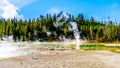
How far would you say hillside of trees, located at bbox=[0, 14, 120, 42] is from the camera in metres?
156

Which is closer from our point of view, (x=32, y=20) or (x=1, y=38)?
(x=1, y=38)

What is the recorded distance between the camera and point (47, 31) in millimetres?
166625

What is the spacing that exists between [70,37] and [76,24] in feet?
60.2

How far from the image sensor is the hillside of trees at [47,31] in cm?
15600

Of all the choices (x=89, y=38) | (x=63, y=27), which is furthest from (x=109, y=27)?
(x=63, y=27)

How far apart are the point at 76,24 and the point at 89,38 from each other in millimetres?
19298

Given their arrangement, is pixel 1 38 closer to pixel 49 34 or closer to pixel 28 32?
pixel 28 32

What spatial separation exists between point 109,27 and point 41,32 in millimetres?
33594

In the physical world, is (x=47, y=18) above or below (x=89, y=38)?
above

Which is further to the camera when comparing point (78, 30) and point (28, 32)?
point (78, 30)

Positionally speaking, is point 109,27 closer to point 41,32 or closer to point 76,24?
point 76,24

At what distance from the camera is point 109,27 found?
165m

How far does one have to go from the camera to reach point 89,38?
163 m

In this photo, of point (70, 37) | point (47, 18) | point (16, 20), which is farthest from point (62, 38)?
point (16, 20)
